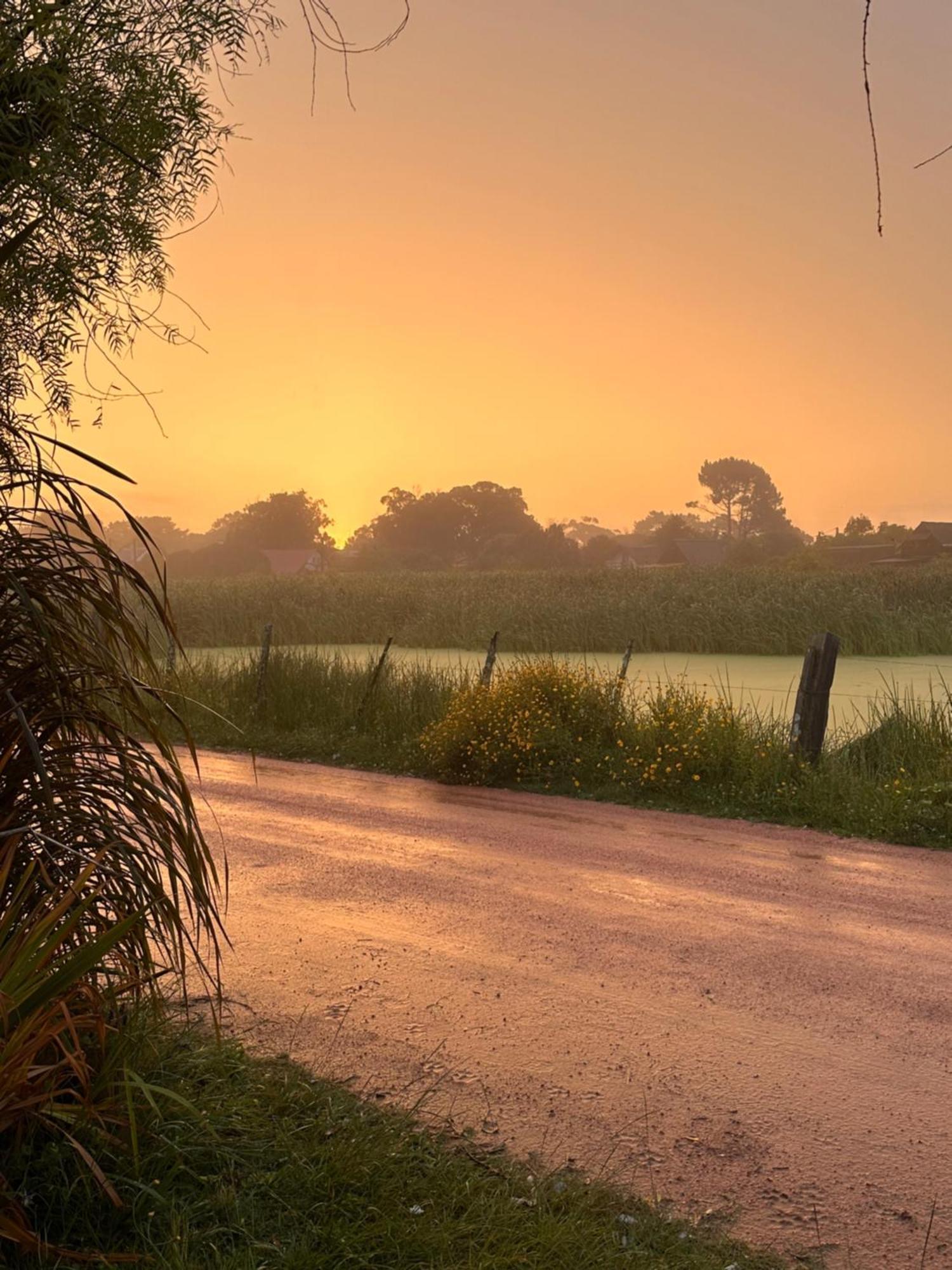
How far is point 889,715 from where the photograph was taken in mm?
14094

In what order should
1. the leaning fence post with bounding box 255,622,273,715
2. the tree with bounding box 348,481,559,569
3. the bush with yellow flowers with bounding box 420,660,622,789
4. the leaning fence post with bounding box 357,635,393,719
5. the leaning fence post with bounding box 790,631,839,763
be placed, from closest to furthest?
the leaning fence post with bounding box 790,631,839,763
the bush with yellow flowers with bounding box 420,660,622,789
the leaning fence post with bounding box 357,635,393,719
the leaning fence post with bounding box 255,622,273,715
the tree with bounding box 348,481,559,569

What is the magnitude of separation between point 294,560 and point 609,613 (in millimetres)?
67845

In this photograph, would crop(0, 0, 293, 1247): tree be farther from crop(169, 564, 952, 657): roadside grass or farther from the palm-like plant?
crop(169, 564, 952, 657): roadside grass

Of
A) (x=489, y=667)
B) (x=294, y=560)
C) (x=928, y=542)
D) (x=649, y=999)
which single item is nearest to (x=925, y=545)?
(x=928, y=542)

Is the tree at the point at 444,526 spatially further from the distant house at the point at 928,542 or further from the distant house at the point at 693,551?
the distant house at the point at 928,542

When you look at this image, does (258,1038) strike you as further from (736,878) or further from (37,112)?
(736,878)

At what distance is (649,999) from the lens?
650 cm

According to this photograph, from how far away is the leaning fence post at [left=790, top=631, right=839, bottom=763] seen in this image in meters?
13.1

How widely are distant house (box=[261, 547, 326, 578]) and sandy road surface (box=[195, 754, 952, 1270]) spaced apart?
270 ft

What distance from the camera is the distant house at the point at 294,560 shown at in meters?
92.1

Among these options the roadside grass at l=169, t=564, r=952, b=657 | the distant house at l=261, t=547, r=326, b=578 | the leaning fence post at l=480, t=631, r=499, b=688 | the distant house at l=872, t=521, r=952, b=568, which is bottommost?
the leaning fence post at l=480, t=631, r=499, b=688

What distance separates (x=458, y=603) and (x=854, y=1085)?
89.4 feet

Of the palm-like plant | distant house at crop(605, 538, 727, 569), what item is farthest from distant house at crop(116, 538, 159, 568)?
distant house at crop(605, 538, 727, 569)

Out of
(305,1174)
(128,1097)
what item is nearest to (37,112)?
(128,1097)
